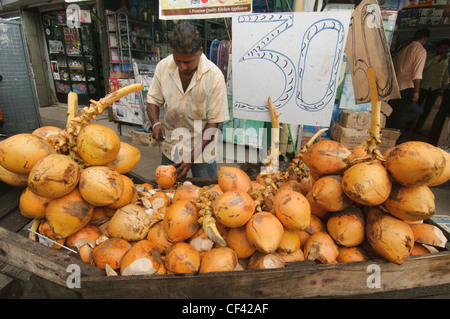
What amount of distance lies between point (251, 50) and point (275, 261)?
2.02 meters

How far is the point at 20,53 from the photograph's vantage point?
16.0 feet

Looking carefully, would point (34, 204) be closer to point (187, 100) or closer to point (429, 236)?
point (187, 100)

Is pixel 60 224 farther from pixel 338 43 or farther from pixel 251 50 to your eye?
pixel 338 43

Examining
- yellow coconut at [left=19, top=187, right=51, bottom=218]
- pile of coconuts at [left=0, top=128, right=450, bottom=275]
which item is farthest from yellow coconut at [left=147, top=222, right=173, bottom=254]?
yellow coconut at [left=19, top=187, right=51, bottom=218]

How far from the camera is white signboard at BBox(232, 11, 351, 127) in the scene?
7.39 ft

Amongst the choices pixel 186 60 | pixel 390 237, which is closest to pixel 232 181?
pixel 390 237

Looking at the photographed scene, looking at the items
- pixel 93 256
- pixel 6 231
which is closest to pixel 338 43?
pixel 93 256

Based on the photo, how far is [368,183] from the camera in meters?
1.12

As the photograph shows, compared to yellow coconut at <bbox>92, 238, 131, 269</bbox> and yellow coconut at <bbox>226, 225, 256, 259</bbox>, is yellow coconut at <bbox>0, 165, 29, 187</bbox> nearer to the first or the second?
yellow coconut at <bbox>92, 238, 131, 269</bbox>

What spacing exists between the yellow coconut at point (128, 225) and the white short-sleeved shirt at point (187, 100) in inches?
46.0

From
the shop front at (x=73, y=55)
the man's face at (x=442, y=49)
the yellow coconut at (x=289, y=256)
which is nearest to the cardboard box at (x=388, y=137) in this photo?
the man's face at (x=442, y=49)

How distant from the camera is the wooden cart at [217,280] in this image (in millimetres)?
1111

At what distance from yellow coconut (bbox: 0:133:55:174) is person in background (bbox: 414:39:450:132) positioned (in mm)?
7974

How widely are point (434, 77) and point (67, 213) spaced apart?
839 cm
